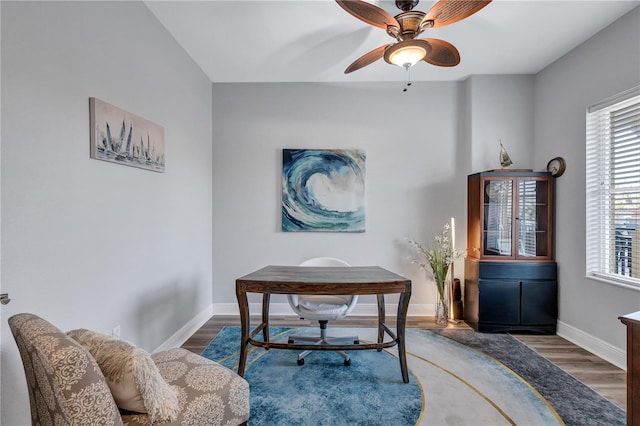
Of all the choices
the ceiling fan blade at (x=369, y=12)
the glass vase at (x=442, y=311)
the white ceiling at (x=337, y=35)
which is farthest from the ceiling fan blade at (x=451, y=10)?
the glass vase at (x=442, y=311)

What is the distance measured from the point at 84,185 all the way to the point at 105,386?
1178mm

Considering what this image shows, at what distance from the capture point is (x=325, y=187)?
358cm

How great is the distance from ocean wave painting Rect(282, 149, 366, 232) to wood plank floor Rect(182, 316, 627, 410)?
1.14 meters

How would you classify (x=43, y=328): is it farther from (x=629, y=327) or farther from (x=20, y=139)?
(x=629, y=327)

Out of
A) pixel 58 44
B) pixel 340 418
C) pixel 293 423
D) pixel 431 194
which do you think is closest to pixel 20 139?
pixel 58 44

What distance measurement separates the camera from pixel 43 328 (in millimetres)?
1042

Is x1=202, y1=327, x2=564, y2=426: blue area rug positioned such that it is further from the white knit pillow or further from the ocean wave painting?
the ocean wave painting

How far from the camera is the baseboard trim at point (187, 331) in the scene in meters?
2.58

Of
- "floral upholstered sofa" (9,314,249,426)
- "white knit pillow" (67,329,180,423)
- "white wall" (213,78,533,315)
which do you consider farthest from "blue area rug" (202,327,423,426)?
"white wall" (213,78,533,315)

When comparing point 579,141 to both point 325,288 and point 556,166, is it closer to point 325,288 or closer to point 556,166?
point 556,166

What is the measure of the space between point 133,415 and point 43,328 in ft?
1.53

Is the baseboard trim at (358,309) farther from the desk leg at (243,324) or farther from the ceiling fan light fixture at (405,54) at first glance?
the ceiling fan light fixture at (405,54)

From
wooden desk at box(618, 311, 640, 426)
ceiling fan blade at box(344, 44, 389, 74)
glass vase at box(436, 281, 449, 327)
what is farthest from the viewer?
glass vase at box(436, 281, 449, 327)

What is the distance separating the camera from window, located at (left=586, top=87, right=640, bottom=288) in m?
2.38
